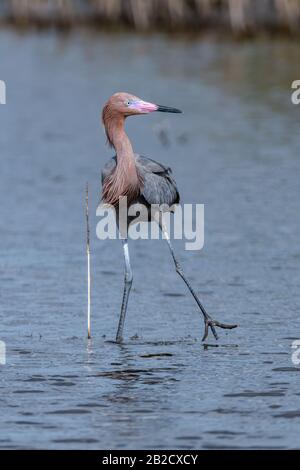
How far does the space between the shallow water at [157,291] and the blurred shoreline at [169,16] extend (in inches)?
431

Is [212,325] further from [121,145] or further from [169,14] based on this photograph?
[169,14]

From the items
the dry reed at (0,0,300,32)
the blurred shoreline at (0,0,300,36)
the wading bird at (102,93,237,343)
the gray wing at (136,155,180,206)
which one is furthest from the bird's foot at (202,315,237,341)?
the dry reed at (0,0,300,32)

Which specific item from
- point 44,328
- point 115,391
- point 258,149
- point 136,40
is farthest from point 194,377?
point 136,40

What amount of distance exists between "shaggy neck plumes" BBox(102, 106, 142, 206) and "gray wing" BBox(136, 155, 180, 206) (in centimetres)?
10

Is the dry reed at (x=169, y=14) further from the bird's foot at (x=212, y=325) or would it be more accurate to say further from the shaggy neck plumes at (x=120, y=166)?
the bird's foot at (x=212, y=325)

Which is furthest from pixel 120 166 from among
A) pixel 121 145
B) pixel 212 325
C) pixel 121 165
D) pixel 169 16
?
pixel 169 16

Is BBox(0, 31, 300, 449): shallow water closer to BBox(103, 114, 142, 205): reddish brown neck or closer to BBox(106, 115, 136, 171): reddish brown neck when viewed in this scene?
BBox(103, 114, 142, 205): reddish brown neck

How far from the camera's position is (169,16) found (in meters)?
38.4

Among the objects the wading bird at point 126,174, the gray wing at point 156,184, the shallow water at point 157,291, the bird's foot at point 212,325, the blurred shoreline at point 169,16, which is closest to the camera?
the shallow water at point 157,291

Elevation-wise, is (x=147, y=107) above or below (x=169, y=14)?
below

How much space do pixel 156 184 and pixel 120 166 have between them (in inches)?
14.7

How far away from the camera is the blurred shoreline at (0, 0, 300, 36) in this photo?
121 feet

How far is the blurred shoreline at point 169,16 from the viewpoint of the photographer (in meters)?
36.8

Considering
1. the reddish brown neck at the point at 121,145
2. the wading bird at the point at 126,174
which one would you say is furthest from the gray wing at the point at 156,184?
the reddish brown neck at the point at 121,145
